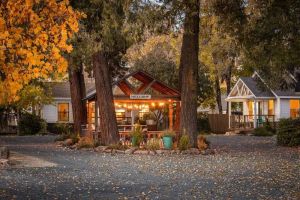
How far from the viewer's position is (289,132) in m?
28.2

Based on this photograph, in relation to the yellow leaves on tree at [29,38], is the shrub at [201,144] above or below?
below

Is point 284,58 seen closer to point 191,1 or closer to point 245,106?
point 191,1

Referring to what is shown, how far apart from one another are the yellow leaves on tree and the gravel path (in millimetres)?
4607

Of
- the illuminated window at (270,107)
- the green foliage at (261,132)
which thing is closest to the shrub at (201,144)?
the green foliage at (261,132)

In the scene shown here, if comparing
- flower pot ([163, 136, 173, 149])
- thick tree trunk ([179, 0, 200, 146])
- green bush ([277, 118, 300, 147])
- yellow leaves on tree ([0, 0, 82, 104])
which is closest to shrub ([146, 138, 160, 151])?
flower pot ([163, 136, 173, 149])

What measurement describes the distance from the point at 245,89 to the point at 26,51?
143ft

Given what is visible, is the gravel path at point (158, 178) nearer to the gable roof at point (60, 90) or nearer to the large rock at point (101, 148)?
the large rock at point (101, 148)

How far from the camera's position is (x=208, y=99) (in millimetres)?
55125

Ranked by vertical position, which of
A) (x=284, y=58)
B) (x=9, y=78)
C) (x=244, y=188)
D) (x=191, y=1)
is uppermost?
(x=191, y=1)

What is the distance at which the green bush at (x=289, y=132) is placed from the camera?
2764 cm

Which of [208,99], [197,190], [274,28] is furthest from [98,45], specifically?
[208,99]

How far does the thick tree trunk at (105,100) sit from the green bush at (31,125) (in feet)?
65.1

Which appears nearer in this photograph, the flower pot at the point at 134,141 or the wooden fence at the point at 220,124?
the flower pot at the point at 134,141

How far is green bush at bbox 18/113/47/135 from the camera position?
4491 cm
